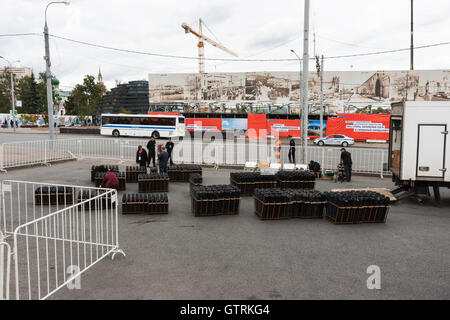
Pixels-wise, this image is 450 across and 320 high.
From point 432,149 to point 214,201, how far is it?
25.6 ft

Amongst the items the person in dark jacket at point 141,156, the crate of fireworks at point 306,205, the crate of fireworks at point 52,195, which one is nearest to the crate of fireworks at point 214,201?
the crate of fireworks at point 306,205

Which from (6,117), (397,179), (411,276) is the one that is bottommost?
(411,276)

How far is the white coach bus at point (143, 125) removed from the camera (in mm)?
43875

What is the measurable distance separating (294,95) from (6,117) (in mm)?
54560

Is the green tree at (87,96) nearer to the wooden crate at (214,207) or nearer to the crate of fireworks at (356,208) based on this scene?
the wooden crate at (214,207)

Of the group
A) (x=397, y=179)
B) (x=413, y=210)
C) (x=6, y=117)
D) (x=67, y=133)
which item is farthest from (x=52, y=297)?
(x=6, y=117)

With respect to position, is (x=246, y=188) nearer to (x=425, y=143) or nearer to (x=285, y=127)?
(x=425, y=143)

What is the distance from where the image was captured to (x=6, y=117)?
67500 mm

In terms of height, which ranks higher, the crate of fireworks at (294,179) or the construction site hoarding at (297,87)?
the construction site hoarding at (297,87)

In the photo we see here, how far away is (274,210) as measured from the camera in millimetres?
10555

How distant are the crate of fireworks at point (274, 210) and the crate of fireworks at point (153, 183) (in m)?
5.04

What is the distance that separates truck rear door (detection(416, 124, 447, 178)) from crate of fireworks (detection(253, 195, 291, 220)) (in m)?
5.36

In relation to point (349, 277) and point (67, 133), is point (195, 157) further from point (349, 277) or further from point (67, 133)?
point (67, 133)

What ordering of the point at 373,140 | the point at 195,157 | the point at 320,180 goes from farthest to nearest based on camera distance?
the point at 373,140 → the point at 195,157 → the point at 320,180
